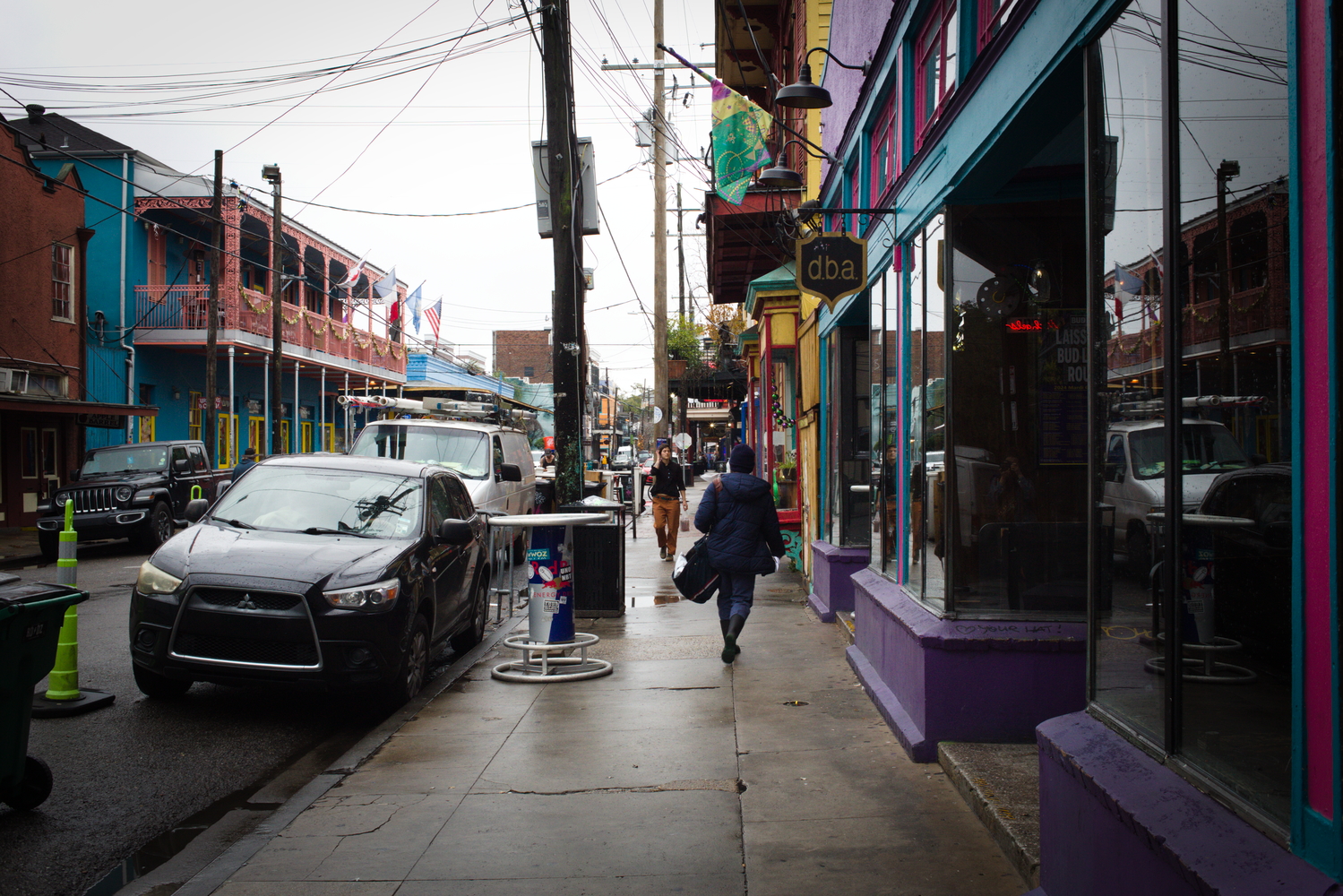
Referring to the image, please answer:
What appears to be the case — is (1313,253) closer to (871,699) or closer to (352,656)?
(871,699)

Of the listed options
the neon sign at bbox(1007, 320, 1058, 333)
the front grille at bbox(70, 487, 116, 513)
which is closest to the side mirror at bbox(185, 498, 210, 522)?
the neon sign at bbox(1007, 320, 1058, 333)

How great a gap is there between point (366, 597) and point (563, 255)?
19.6 ft

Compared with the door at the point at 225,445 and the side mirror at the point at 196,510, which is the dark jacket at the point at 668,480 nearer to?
the side mirror at the point at 196,510

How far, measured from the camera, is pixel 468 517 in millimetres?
9594

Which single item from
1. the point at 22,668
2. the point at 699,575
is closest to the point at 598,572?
the point at 699,575

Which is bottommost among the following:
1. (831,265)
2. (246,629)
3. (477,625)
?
(477,625)

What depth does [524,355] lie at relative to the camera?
113875 mm

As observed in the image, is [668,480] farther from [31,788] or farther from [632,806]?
[31,788]

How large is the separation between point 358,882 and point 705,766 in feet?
6.72

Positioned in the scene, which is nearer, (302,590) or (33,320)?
(302,590)

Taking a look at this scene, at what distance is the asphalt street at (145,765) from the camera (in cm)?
458

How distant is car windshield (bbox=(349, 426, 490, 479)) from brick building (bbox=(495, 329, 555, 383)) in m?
96.3

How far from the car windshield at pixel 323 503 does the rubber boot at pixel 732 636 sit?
2.55 m

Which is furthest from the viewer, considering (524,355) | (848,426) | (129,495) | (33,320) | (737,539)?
(524,355)
